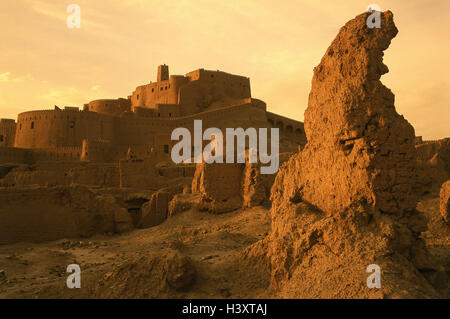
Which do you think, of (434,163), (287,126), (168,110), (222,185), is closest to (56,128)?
(168,110)

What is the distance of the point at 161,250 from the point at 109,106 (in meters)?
36.4

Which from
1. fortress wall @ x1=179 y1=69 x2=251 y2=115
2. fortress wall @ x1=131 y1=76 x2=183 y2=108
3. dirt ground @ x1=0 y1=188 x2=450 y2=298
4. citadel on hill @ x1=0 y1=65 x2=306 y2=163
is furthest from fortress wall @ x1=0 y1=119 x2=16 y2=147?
dirt ground @ x1=0 y1=188 x2=450 y2=298

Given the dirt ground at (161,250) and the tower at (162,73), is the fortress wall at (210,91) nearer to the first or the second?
the tower at (162,73)

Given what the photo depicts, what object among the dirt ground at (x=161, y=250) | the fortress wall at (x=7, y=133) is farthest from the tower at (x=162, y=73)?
the dirt ground at (x=161, y=250)

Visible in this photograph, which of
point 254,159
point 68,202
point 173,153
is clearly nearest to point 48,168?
point 173,153

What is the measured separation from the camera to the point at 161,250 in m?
7.28

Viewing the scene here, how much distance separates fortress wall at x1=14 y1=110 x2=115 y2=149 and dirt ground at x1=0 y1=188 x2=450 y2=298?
69.3 ft

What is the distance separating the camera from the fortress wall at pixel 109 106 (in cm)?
4109

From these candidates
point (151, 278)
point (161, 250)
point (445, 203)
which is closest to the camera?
point (151, 278)

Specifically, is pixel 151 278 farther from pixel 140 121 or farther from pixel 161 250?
pixel 140 121

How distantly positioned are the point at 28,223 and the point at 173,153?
20.4 meters

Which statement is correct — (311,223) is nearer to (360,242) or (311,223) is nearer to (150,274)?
(360,242)

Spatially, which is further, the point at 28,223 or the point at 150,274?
the point at 28,223

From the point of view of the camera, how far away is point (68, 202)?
12828 millimetres
